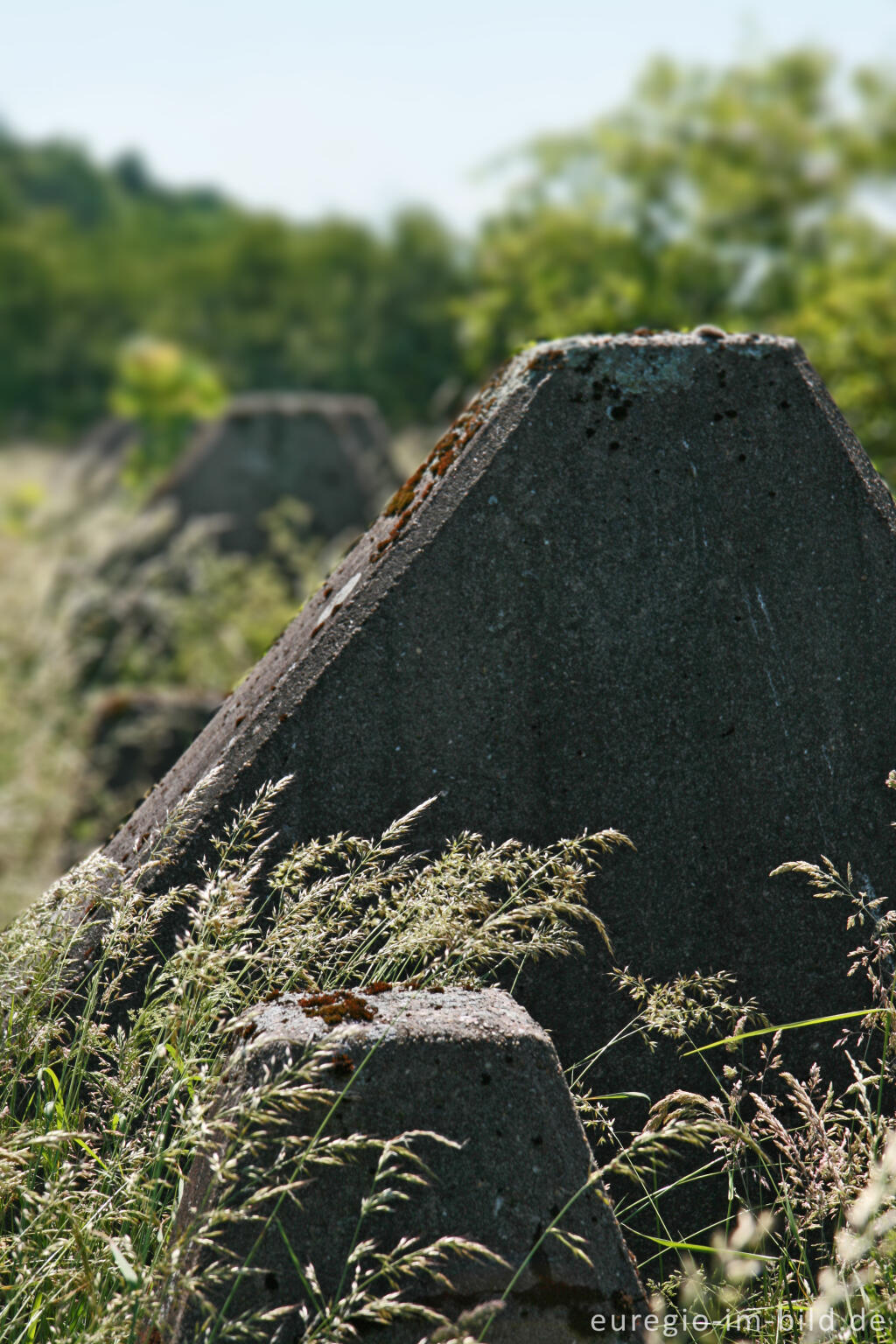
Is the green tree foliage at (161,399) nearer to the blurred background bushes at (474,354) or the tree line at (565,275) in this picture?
the blurred background bushes at (474,354)

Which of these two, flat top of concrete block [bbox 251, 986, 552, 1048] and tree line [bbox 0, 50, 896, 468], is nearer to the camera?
flat top of concrete block [bbox 251, 986, 552, 1048]

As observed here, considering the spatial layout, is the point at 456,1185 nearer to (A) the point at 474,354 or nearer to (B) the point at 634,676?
(B) the point at 634,676

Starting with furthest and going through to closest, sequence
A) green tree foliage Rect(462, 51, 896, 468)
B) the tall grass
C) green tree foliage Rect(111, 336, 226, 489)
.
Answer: green tree foliage Rect(111, 336, 226, 489)
green tree foliage Rect(462, 51, 896, 468)
the tall grass

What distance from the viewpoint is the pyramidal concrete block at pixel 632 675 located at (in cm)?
208

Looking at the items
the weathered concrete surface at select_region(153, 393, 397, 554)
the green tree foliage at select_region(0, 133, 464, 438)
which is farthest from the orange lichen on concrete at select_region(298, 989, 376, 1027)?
the green tree foliage at select_region(0, 133, 464, 438)

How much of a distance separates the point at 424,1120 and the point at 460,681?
0.82 meters

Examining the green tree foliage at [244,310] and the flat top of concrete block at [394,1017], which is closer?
the flat top of concrete block at [394,1017]

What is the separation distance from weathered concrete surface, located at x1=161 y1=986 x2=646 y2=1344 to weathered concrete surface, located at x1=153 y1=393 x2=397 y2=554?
754cm

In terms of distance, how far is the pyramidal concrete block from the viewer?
2082 mm

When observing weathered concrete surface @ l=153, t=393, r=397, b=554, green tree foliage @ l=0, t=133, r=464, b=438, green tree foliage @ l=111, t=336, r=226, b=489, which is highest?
green tree foliage @ l=0, t=133, r=464, b=438

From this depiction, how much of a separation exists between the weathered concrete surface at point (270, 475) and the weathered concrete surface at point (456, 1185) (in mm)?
7542

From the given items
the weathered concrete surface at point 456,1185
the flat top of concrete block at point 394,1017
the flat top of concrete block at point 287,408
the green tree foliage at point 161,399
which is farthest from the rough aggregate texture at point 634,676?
the green tree foliage at point 161,399

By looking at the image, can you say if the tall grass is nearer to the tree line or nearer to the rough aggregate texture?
the rough aggregate texture

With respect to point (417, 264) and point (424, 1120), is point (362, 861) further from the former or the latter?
point (417, 264)
